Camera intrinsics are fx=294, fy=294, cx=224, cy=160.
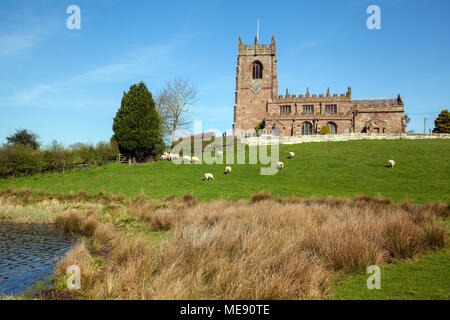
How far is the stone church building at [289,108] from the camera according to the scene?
5025 centimetres

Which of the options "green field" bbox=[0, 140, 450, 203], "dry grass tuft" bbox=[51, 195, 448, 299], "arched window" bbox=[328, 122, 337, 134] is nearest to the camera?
"dry grass tuft" bbox=[51, 195, 448, 299]

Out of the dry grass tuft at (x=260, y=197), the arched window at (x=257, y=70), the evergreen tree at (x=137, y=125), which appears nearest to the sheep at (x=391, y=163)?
the dry grass tuft at (x=260, y=197)

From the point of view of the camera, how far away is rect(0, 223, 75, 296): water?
20.7 ft

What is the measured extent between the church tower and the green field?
73.8 ft

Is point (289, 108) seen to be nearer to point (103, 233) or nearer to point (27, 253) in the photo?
point (103, 233)

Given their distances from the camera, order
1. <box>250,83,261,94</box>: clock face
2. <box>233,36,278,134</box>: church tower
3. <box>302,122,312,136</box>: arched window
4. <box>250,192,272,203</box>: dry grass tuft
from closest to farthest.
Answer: <box>250,192,272,203</box>: dry grass tuft → <box>302,122,312,136</box>: arched window → <box>233,36,278,134</box>: church tower → <box>250,83,261,94</box>: clock face

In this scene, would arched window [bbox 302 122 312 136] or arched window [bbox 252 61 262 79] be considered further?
arched window [bbox 252 61 262 79]

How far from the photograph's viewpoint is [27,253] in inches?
325

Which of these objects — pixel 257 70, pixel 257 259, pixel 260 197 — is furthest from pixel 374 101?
pixel 257 259

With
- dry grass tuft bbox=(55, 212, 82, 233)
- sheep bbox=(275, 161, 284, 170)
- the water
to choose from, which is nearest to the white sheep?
sheep bbox=(275, 161, 284, 170)

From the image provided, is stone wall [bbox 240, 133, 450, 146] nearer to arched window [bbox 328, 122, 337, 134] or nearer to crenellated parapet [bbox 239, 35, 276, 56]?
arched window [bbox 328, 122, 337, 134]

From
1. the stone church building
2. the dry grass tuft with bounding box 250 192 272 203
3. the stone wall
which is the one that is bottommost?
the dry grass tuft with bounding box 250 192 272 203

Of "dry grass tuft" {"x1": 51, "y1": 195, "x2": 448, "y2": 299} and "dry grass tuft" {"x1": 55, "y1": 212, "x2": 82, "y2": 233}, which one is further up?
"dry grass tuft" {"x1": 51, "y1": 195, "x2": 448, "y2": 299}

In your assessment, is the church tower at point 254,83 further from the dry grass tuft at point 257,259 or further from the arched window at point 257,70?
Answer: the dry grass tuft at point 257,259
